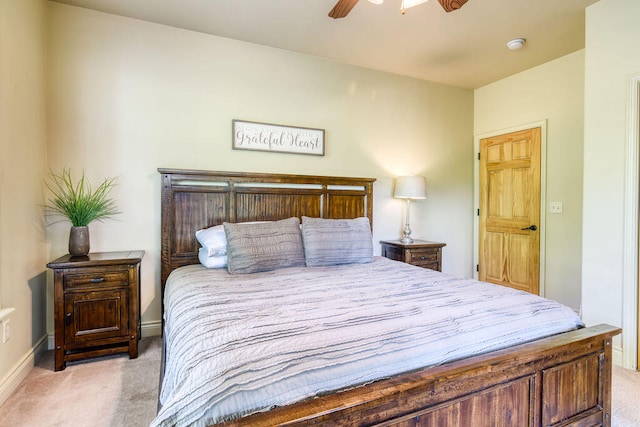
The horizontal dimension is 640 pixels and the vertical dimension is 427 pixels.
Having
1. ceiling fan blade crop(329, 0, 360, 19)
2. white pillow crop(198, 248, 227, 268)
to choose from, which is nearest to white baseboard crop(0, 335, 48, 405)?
white pillow crop(198, 248, 227, 268)

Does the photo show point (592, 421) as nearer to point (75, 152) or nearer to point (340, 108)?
point (340, 108)

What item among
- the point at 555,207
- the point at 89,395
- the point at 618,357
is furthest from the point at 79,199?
the point at 555,207

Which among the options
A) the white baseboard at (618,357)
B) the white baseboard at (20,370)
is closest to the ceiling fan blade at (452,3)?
the white baseboard at (618,357)

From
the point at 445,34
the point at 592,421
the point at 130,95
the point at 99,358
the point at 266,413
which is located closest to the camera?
the point at 266,413

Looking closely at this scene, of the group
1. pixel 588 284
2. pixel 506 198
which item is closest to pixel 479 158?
pixel 506 198

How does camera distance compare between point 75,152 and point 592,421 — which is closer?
point 592,421

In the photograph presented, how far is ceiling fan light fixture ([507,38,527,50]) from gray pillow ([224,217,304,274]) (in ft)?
9.11

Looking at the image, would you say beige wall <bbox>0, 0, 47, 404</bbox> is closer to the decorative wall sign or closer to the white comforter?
the white comforter

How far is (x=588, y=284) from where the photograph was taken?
2646mm

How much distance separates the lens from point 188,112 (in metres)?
2.99

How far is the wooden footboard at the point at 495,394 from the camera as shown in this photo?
36.7 inches

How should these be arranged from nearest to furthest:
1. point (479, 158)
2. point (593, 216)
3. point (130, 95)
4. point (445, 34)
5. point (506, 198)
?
point (593, 216)
point (130, 95)
point (445, 34)
point (506, 198)
point (479, 158)

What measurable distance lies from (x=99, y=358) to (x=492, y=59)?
4646 mm

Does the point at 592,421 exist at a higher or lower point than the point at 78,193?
lower
